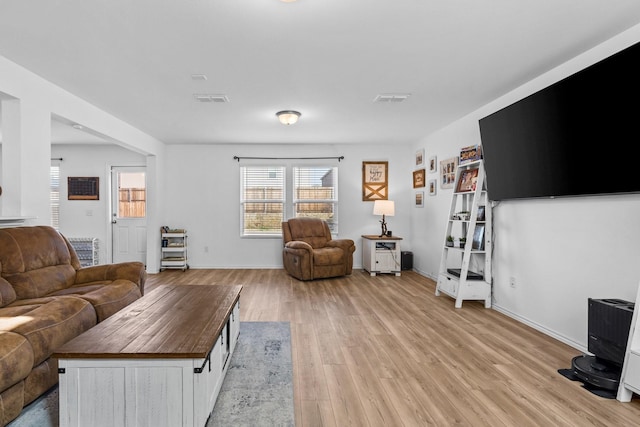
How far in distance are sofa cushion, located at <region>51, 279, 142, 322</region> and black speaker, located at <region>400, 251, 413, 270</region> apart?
4561 millimetres

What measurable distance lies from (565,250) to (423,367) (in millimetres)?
1671

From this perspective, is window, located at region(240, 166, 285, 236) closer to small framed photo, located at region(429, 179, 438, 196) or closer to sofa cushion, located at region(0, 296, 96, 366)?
small framed photo, located at region(429, 179, 438, 196)

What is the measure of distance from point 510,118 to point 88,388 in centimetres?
377

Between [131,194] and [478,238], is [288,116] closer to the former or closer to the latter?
[478,238]

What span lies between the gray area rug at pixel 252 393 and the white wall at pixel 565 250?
2395 mm

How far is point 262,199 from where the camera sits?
6.69 m

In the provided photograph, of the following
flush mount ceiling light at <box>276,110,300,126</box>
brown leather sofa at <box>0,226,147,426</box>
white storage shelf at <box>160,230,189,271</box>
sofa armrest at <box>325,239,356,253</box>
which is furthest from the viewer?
white storage shelf at <box>160,230,189,271</box>

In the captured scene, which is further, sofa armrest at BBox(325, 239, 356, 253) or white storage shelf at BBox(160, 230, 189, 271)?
white storage shelf at BBox(160, 230, 189, 271)

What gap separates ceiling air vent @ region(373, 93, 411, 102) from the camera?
3.80m

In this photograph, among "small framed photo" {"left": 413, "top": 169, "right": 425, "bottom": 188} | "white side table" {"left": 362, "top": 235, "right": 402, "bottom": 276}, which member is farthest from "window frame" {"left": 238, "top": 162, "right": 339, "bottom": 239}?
"small framed photo" {"left": 413, "top": 169, "right": 425, "bottom": 188}

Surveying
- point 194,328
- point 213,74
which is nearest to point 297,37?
point 213,74

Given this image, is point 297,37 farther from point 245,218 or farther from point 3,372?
point 245,218

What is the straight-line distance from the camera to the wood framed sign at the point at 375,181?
674 centimetres

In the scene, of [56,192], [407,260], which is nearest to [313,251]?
[407,260]
